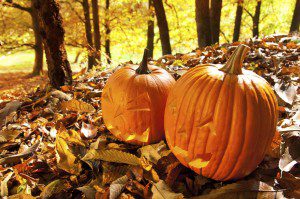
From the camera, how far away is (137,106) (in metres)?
1.99

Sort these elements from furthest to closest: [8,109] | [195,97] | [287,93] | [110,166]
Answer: [8,109], [287,93], [110,166], [195,97]

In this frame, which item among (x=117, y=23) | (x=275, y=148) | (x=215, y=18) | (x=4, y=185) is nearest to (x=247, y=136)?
(x=275, y=148)

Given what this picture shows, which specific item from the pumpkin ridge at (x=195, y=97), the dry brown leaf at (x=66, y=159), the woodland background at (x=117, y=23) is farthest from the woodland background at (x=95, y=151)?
the woodland background at (x=117, y=23)

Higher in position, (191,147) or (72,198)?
(191,147)

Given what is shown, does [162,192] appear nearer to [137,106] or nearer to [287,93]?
[137,106]

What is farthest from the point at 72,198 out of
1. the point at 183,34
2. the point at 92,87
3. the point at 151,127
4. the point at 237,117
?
the point at 183,34

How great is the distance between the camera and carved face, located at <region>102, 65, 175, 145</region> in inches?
78.1

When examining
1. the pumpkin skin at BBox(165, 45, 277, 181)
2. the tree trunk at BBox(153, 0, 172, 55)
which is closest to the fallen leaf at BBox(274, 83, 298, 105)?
the pumpkin skin at BBox(165, 45, 277, 181)

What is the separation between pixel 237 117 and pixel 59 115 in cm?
197

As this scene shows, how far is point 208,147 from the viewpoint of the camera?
1.59m

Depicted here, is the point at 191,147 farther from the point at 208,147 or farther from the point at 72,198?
the point at 72,198

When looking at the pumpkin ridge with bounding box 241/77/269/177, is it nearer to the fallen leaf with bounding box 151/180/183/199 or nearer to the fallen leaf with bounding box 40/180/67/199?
the fallen leaf with bounding box 151/180/183/199

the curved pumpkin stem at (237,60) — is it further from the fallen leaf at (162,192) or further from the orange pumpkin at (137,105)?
the fallen leaf at (162,192)

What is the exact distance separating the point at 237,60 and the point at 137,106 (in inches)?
29.6
